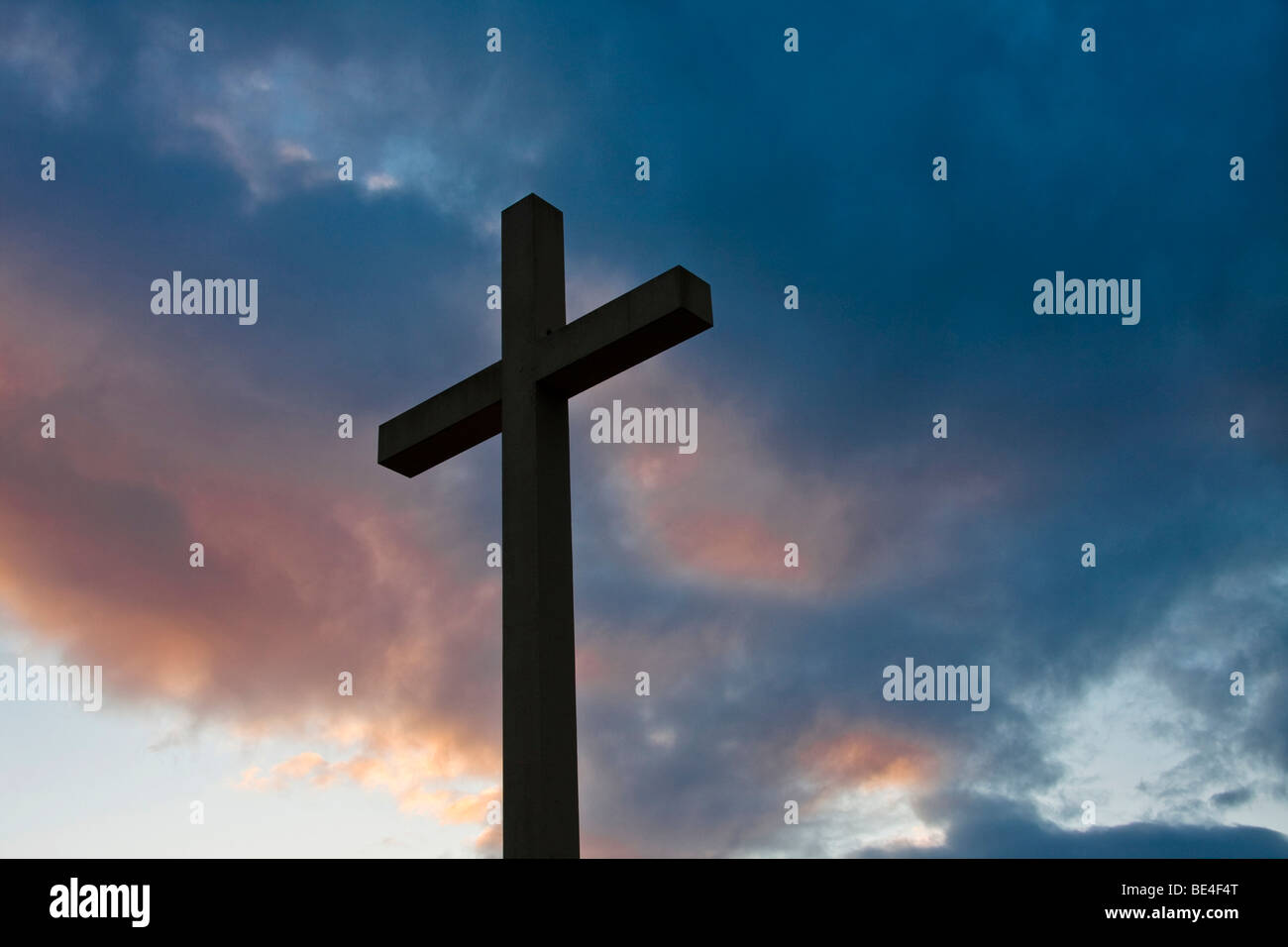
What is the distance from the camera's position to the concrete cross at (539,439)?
718 cm

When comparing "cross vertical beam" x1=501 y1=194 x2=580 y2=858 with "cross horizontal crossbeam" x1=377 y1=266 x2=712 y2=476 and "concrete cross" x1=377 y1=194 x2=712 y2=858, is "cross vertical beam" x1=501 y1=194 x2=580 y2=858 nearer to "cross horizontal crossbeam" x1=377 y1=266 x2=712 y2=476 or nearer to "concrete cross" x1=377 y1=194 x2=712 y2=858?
"concrete cross" x1=377 y1=194 x2=712 y2=858

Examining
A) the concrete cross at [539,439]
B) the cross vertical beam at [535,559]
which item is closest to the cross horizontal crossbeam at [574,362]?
the concrete cross at [539,439]

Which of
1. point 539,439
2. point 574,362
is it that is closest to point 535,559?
point 539,439

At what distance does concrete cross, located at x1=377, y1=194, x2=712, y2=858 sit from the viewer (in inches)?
283

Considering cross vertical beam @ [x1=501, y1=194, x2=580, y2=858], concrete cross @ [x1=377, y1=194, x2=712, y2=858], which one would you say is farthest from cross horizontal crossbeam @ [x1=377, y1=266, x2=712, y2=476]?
cross vertical beam @ [x1=501, y1=194, x2=580, y2=858]

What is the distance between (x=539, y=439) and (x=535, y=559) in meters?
0.87

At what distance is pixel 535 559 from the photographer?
7.56 metres

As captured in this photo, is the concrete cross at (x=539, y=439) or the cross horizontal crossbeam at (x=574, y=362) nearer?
the concrete cross at (x=539, y=439)

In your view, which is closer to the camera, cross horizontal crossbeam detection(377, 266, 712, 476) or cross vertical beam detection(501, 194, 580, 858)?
cross vertical beam detection(501, 194, 580, 858)

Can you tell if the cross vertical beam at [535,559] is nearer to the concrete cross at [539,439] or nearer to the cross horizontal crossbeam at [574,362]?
the concrete cross at [539,439]
